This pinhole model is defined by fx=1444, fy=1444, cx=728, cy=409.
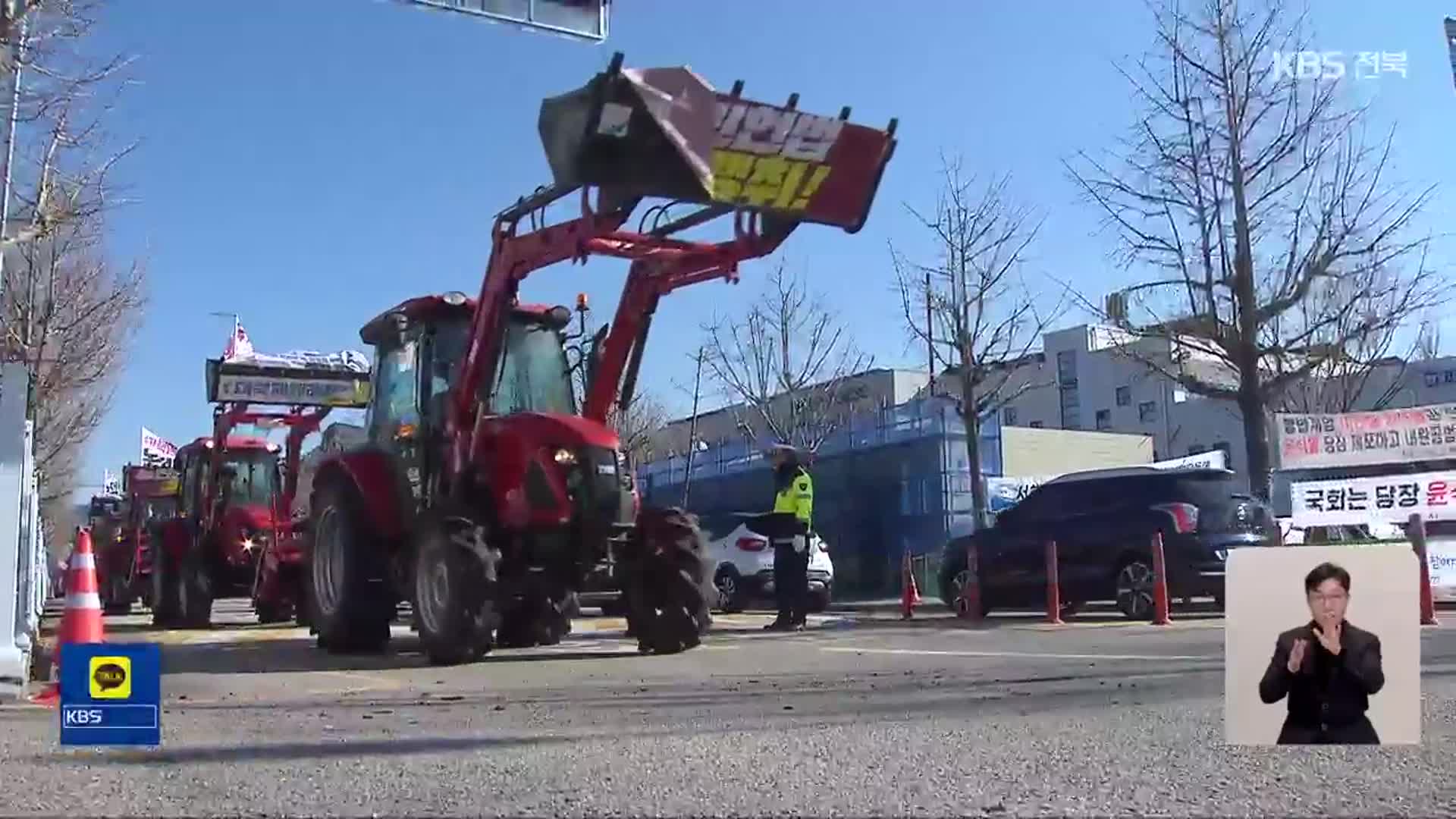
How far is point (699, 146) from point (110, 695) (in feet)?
18.2

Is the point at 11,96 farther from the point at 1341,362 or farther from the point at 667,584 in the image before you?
the point at 1341,362

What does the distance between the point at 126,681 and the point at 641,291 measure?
625cm

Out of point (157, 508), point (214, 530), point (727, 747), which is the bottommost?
point (727, 747)

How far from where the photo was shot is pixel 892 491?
29484 millimetres

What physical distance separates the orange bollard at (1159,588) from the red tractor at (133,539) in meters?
13.8

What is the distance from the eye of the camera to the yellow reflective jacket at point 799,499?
1500cm

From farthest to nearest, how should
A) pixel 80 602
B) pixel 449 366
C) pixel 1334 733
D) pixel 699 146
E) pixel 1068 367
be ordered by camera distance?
pixel 1068 367 → pixel 449 366 → pixel 699 146 → pixel 80 602 → pixel 1334 733

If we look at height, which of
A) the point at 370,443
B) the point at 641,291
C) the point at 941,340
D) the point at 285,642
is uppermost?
the point at 941,340

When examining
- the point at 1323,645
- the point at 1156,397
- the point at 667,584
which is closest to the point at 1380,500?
the point at 667,584

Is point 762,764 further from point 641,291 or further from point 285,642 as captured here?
point 285,642

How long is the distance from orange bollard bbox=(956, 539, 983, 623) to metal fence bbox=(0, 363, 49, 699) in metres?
10.7

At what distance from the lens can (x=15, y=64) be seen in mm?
12406

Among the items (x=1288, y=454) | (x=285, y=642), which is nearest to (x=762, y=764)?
(x=285, y=642)

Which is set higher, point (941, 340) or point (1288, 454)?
point (941, 340)
